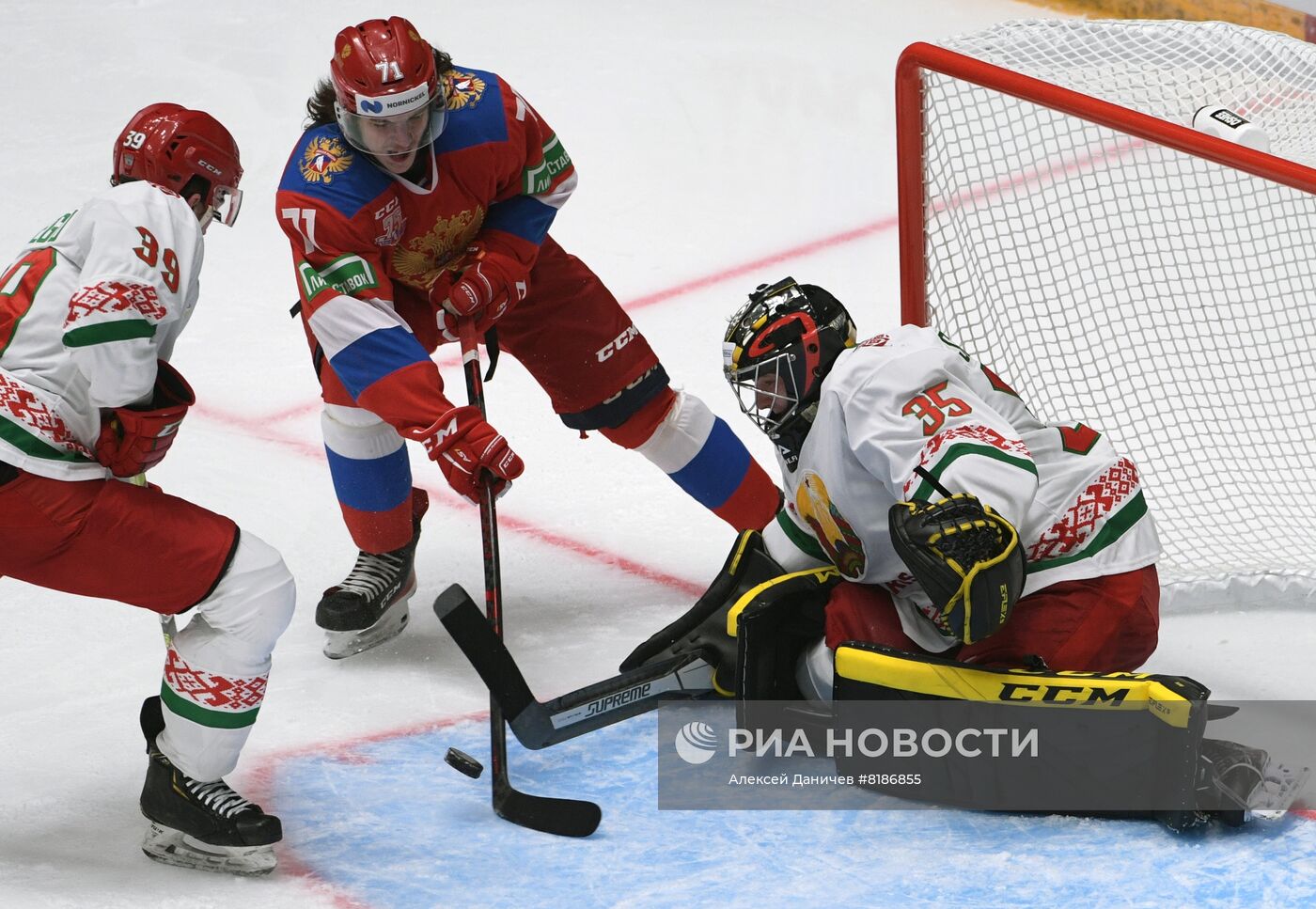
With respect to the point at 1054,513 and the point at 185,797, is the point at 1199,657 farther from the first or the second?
the point at 185,797

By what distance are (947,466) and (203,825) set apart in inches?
48.0

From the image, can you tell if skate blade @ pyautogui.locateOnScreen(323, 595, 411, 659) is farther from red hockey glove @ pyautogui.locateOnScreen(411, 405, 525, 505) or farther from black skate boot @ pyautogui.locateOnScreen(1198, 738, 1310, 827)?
black skate boot @ pyautogui.locateOnScreen(1198, 738, 1310, 827)

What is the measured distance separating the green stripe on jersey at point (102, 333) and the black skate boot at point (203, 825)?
2.19ft

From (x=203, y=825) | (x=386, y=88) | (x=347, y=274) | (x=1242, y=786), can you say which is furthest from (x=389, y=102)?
(x=1242, y=786)

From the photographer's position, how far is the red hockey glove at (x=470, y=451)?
2758mm

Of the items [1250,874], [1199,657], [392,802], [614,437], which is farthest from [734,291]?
[1250,874]

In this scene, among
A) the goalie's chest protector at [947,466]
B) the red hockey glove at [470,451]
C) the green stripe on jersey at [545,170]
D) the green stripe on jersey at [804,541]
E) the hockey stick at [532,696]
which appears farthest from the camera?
the green stripe on jersey at [545,170]

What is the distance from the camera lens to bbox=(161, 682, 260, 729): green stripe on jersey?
2.46 meters

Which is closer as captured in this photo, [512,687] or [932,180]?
[512,687]

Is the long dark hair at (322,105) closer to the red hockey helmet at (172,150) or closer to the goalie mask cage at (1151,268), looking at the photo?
the red hockey helmet at (172,150)

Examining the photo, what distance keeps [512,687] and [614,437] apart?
2.96 ft

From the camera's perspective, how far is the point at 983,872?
2.41m

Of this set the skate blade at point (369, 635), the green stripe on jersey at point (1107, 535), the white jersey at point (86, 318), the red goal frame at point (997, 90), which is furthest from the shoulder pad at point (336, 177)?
the green stripe on jersey at point (1107, 535)

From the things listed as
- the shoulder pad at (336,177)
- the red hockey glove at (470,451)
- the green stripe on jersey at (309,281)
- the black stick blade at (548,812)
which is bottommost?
the black stick blade at (548,812)
